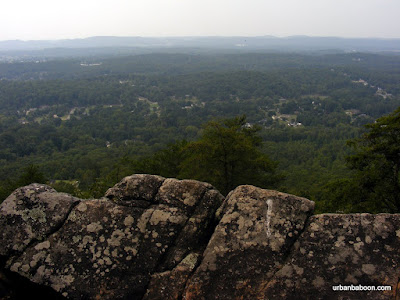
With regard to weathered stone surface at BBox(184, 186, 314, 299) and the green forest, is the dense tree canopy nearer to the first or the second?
the green forest

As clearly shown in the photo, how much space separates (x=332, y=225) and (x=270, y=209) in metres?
1.47

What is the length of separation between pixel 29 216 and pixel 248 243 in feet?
18.4

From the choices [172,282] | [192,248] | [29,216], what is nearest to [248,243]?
[192,248]

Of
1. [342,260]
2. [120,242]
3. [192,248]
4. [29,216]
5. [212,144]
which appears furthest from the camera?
[212,144]

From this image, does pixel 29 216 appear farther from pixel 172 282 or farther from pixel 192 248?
pixel 192 248

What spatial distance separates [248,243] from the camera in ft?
19.5

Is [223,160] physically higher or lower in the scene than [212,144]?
lower

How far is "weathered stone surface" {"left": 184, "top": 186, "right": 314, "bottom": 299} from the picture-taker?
5.43 metres

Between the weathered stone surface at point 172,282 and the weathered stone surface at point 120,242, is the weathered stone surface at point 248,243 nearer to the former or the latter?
the weathered stone surface at point 172,282

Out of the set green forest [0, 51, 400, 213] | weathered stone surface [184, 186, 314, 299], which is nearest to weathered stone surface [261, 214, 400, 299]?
weathered stone surface [184, 186, 314, 299]

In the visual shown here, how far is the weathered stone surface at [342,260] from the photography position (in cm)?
515

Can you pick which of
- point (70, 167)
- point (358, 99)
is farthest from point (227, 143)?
point (358, 99)

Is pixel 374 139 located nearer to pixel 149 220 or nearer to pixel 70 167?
pixel 149 220

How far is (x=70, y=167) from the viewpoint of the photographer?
74.6m
